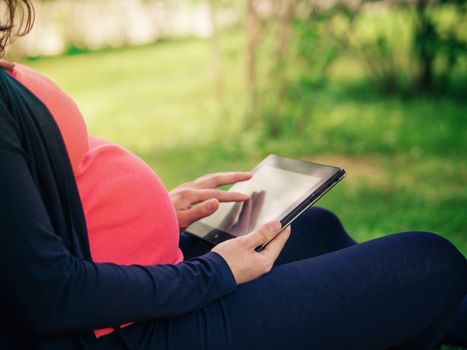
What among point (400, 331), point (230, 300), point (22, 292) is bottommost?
point (400, 331)

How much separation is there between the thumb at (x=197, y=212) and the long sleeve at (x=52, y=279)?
0.44 metres

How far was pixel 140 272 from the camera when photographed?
4.35 ft

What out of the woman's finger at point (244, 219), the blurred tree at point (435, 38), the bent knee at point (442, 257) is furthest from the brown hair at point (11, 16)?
the blurred tree at point (435, 38)

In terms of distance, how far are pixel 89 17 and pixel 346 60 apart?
239 inches

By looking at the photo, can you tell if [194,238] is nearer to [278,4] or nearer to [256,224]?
[256,224]

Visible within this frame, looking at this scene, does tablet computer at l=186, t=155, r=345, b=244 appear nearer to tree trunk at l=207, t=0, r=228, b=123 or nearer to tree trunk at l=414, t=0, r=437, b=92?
tree trunk at l=207, t=0, r=228, b=123

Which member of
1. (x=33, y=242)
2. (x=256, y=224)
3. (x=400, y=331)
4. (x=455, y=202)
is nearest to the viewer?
(x=33, y=242)

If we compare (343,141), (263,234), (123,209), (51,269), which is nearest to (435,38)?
(343,141)

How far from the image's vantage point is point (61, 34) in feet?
41.2

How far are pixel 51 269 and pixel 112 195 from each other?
28cm

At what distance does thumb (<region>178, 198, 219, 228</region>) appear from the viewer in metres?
1.77

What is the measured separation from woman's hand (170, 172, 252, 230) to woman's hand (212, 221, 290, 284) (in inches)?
13.0

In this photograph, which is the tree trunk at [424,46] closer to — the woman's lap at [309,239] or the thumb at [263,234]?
the woman's lap at [309,239]

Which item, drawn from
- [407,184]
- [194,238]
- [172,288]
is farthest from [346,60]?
[172,288]
